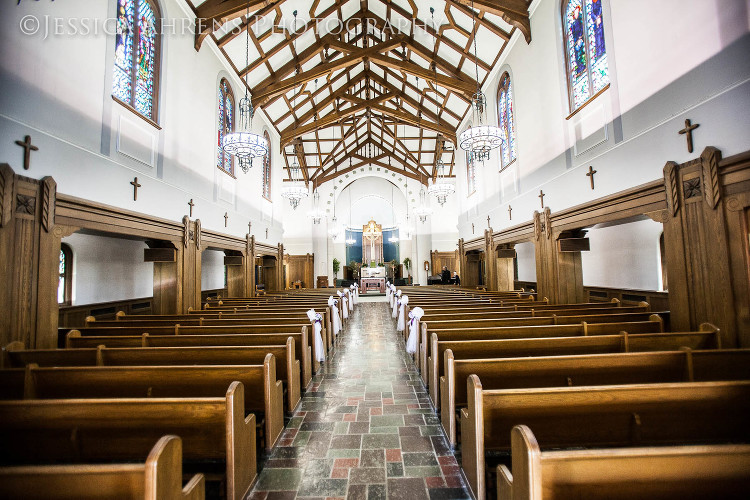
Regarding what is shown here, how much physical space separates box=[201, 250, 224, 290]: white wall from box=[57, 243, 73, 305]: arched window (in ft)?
12.5

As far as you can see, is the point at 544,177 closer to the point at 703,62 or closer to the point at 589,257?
the point at 589,257

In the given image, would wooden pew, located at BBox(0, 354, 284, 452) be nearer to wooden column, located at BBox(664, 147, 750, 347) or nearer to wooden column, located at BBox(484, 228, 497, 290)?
wooden column, located at BBox(664, 147, 750, 347)

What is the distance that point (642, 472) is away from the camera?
48.2 inches

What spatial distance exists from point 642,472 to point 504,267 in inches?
378

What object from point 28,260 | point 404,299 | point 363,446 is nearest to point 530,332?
point 363,446

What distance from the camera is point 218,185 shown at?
856cm

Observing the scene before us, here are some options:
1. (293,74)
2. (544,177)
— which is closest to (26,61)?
(293,74)

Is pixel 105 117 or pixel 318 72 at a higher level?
pixel 318 72

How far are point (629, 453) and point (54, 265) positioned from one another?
5.65m

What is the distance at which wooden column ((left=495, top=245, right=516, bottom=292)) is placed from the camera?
10046mm

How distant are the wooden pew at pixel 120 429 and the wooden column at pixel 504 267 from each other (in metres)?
9.28

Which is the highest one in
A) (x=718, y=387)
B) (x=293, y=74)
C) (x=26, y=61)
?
(x=293, y=74)

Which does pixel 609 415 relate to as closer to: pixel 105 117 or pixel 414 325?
pixel 414 325

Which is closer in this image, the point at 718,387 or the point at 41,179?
the point at 718,387
